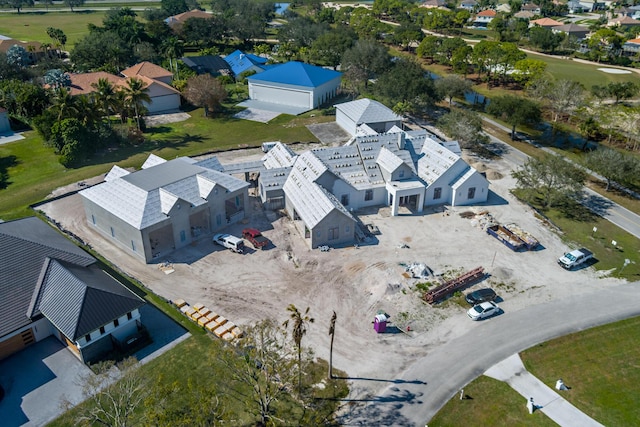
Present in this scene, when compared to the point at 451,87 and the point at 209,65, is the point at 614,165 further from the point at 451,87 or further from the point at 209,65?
the point at 209,65

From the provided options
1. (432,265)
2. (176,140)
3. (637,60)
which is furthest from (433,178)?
(637,60)

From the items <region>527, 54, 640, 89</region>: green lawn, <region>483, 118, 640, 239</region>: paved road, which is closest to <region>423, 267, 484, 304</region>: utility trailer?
<region>483, 118, 640, 239</region>: paved road

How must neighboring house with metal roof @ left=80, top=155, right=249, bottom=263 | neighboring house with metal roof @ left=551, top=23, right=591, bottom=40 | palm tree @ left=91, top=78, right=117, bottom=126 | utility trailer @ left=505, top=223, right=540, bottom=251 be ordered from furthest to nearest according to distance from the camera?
1. neighboring house with metal roof @ left=551, top=23, right=591, bottom=40
2. palm tree @ left=91, top=78, right=117, bottom=126
3. utility trailer @ left=505, top=223, right=540, bottom=251
4. neighboring house with metal roof @ left=80, top=155, right=249, bottom=263

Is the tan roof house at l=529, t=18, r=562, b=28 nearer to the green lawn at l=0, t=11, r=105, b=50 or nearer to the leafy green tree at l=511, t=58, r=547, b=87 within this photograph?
the leafy green tree at l=511, t=58, r=547, b=87

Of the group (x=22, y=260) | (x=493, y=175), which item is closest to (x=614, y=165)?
(x=493, y=175)

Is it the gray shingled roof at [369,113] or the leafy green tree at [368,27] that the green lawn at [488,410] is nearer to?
the gray shingled roof at [369,113]

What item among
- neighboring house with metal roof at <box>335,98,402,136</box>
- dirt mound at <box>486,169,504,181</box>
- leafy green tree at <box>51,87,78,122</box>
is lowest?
dirt mound at <box>486,169,504,181</box>

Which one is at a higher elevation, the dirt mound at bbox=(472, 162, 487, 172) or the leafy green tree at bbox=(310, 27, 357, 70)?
the leafy green tree at bbox=(310, 27, 357, 70)

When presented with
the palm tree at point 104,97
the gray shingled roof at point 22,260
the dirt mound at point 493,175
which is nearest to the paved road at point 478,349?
the dirt mound at point 493,175
